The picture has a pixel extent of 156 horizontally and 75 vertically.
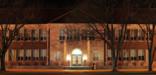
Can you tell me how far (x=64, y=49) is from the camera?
83938 mm

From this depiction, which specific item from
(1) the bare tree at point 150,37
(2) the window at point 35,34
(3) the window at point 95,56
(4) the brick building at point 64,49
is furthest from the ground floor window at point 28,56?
(1) the bare tree at point 150,37

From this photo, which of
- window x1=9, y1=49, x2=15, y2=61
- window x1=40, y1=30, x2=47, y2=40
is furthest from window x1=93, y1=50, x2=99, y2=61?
window x1=9, y1=49, x2=15, y2=61

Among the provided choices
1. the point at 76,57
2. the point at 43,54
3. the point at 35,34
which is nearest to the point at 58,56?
the point at 43,54

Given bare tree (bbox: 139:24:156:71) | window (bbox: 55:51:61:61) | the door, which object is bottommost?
the door

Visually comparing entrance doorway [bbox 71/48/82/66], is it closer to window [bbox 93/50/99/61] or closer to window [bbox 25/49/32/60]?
window [bbox 93/50/99/61]

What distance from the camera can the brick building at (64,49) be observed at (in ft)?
273

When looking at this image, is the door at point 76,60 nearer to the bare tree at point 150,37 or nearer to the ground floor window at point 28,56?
the ground floor window at point 28,56

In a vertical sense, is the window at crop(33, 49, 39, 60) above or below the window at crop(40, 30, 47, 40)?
below

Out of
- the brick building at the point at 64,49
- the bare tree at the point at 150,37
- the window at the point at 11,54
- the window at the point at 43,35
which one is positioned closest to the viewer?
the bare tree at the point at 150,37

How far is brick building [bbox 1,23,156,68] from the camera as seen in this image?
8331 centimetres

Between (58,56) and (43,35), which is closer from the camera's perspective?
(58,56)

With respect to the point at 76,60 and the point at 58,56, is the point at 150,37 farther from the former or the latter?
the point at 58,56
